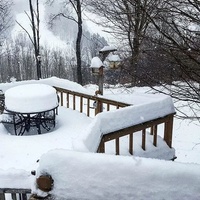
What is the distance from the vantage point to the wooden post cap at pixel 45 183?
1.72 metres

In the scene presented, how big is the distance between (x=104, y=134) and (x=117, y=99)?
6.72ft

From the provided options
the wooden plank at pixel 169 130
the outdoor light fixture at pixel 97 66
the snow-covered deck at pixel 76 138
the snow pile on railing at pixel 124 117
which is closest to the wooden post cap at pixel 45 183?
the snow-covered deck at pixel 76 138

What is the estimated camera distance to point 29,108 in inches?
239

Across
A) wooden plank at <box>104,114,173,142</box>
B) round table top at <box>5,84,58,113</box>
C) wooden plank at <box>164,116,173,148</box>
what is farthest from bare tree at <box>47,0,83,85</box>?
wooden plank at <box>104,114,173,142</box>

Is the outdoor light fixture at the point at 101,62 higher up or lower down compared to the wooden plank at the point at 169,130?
higher up

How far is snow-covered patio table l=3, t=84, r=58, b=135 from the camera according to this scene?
6102 millimetres

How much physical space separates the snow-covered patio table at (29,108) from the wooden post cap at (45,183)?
449 centimetres

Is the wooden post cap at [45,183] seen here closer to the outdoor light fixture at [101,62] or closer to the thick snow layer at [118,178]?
the thick snow layer at [118,178]

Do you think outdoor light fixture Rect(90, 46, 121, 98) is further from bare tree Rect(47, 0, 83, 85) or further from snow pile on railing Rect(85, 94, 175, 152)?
bare tree Rect(47, 0, 83, 85)

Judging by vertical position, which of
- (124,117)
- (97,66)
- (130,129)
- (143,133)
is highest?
(97,66)

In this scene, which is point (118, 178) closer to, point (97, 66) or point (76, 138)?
point (76, 138)

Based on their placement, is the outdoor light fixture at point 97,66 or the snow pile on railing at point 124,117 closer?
the snow pile on railing at point 124,117

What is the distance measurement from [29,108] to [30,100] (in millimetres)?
185

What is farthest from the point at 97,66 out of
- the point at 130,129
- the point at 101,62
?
the point at 130,129
